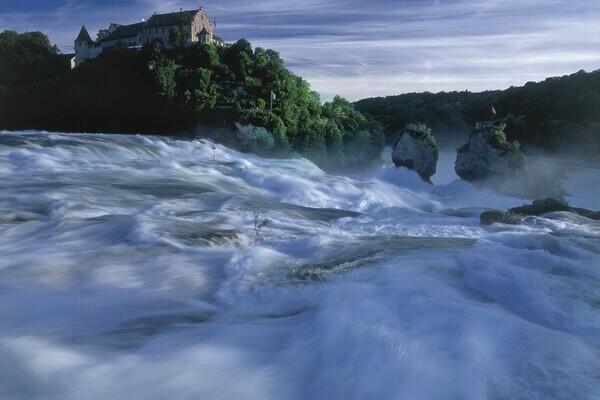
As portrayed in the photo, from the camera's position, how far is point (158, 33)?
2152 inches

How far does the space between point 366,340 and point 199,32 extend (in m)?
52.7

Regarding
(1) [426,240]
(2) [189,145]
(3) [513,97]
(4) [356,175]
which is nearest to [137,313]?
(1) [426,240]

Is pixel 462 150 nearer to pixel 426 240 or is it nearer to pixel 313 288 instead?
pixel 426 240

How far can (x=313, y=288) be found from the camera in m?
6.58

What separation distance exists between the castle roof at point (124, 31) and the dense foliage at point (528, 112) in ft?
105

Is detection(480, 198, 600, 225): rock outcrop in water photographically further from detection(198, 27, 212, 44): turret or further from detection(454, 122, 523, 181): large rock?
detection(198, 27, 212, 44): turret

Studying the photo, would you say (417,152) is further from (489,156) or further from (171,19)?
(171,19)

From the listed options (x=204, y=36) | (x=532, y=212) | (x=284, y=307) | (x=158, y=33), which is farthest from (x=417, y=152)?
(x=158, y=33)

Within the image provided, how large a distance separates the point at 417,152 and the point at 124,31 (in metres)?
42.1

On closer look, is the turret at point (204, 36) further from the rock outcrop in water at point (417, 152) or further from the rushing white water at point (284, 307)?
the rushing white water at point (284, 307)

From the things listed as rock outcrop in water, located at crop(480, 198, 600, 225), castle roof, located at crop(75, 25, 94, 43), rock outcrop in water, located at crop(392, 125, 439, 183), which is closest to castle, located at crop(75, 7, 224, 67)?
castle roof, located at crop(75, 25, 94, 43)

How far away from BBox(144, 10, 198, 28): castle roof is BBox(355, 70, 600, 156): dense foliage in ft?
93.4

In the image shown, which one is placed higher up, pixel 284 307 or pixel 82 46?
pixel 82 46

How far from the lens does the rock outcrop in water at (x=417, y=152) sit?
31516 mm
